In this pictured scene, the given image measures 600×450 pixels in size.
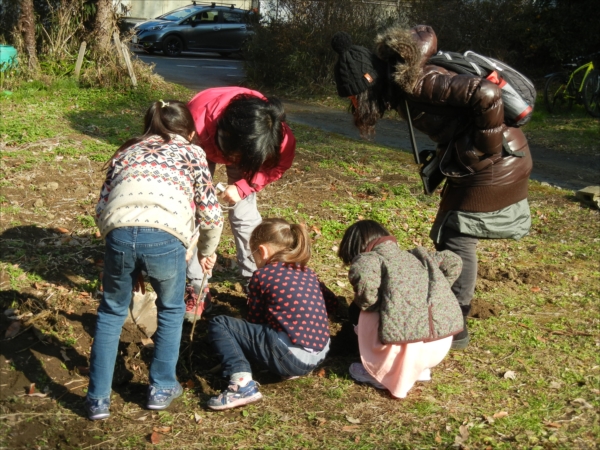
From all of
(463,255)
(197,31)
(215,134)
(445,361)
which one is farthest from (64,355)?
(197,31)

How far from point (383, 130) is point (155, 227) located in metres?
8.96

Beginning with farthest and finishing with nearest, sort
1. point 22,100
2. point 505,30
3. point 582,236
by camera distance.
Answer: point 505,30 < point 22,100 < point 582,236

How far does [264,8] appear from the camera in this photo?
15258mm

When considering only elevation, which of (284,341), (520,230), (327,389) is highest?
(520,230)

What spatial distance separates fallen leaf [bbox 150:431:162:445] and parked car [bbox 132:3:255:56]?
753 inches

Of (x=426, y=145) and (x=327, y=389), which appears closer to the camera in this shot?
(x=327, y=389)

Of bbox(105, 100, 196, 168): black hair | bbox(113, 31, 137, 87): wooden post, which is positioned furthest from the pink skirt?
bbox(113, 31, 137, 87): wooden post

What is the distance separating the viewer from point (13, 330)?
13.8ft

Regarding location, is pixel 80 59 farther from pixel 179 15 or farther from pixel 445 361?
pixel 179 15

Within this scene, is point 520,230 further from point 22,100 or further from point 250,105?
point 22,100

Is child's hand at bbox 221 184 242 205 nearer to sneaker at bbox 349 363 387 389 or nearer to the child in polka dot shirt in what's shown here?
the child in polka dot shirt

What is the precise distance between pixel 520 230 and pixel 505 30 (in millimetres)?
13934

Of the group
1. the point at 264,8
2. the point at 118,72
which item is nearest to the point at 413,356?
the point at 118,72

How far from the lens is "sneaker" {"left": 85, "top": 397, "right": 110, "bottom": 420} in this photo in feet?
11.1
